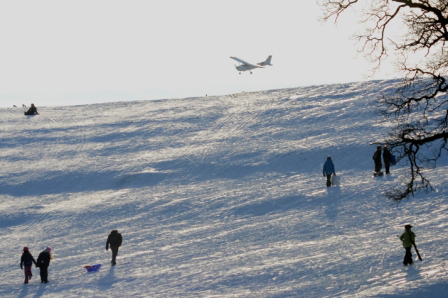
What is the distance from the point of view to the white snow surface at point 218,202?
17.8m

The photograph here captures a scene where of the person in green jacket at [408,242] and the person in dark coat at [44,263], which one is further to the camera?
the person in dark coat at [44,263]

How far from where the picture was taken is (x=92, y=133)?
43.2m

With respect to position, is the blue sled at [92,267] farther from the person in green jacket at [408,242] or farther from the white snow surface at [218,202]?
the person in green jacket at [408,242]

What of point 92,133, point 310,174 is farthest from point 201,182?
point 92,133

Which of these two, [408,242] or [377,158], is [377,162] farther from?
[408,242]

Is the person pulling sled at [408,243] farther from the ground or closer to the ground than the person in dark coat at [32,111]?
closer to the ground

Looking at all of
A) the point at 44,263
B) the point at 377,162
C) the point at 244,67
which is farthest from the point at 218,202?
the point at 244,67

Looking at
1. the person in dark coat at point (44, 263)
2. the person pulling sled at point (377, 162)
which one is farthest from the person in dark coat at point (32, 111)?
the person in dark coat at point (44, 263)

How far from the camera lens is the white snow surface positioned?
1778 cm

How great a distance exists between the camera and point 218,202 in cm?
2783

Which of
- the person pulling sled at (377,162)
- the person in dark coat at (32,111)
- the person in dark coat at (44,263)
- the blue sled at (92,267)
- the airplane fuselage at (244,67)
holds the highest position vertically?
the airplane fuselage at (244,67)

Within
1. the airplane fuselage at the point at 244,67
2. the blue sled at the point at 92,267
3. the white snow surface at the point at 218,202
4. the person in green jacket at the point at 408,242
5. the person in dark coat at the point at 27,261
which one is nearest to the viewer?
the person in green jacket at the point at 408,242

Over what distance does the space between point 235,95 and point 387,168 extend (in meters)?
25.4

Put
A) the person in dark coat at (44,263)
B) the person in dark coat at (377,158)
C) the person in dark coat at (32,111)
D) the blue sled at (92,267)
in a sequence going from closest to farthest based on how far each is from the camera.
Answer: the person in dark coat at (44,263) < the blue sled at (92,267) < the person in dark coat at (377,158) < the person in dark coat at (32,111)
